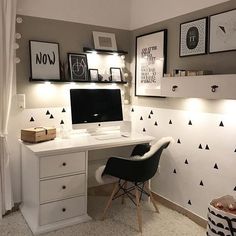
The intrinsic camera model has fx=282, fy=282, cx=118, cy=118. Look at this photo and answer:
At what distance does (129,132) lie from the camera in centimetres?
312

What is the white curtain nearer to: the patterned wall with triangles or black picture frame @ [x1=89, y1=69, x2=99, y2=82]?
black picture frame @ [x1=89, y1=69, x2=99, y2=82]

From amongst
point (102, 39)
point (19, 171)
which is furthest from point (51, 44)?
point (19, 171)

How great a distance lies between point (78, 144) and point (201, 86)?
3.84ft

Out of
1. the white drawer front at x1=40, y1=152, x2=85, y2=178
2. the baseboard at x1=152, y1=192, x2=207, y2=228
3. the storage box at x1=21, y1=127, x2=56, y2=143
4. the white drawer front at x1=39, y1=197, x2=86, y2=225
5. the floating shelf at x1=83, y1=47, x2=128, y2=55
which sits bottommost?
the baseboard at x1=152, y1=192, x2=207, y2=228

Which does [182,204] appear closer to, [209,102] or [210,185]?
[210,185]

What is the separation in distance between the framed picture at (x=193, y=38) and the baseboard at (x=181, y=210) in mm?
1478

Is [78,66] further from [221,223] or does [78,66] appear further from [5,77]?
[221,223]

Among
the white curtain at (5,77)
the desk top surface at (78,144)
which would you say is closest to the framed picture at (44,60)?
the white curtain at (5,77)

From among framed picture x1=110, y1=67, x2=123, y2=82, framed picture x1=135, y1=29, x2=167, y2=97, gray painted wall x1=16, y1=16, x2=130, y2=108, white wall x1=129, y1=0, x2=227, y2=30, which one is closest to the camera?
white wall x1=129, y1=0, x2=227, y2=30

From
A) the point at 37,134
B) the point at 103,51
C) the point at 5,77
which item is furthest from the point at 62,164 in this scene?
the point at 103,51

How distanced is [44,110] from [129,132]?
0.94 metres

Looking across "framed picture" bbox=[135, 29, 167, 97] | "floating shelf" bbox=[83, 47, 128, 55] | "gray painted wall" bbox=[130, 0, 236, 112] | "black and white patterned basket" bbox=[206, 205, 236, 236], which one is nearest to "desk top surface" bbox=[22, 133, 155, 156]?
"gray painted wall" bbox=[130, 0, 236, 112]

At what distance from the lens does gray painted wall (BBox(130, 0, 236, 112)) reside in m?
2.24

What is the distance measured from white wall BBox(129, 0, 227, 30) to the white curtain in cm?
133
